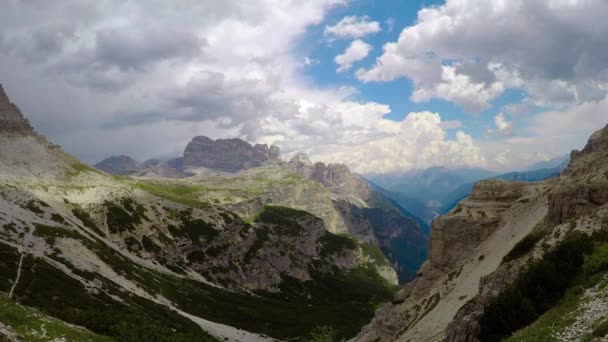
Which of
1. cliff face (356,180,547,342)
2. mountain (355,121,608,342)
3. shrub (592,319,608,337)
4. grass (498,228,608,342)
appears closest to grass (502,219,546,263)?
mountain (355,121,608,342)

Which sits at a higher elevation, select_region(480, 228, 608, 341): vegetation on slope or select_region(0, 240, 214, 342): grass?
select_region(480, 228, 608, 341): vegetation on slope

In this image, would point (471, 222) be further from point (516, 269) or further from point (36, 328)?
point (36, 328)

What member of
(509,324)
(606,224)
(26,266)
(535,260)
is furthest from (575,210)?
(26,266)

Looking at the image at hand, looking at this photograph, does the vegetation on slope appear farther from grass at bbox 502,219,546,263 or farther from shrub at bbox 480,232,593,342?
grass at bbox 502,219,546,263

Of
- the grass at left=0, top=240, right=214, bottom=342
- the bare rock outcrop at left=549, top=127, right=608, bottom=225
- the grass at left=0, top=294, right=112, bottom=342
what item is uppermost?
the bare rock outcrop at left=549, top=127, right=608, bottom=225

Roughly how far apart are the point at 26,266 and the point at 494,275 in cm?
9886

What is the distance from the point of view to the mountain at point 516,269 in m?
30.0

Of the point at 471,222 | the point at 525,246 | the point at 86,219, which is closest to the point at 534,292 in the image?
the point at 525,246

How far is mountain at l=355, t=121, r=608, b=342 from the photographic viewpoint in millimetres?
30031

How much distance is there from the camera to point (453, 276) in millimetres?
63219

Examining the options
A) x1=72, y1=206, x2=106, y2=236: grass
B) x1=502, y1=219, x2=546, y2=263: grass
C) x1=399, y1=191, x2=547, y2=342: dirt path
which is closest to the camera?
x1=502, y1=219, x2=546, y2=263: grass

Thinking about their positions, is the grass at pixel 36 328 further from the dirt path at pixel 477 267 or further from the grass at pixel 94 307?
the dirt path at pixel 477 267

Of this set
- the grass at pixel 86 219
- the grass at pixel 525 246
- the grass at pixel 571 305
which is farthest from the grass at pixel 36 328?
the grass at pixel 86 219

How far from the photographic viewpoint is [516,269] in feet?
134
